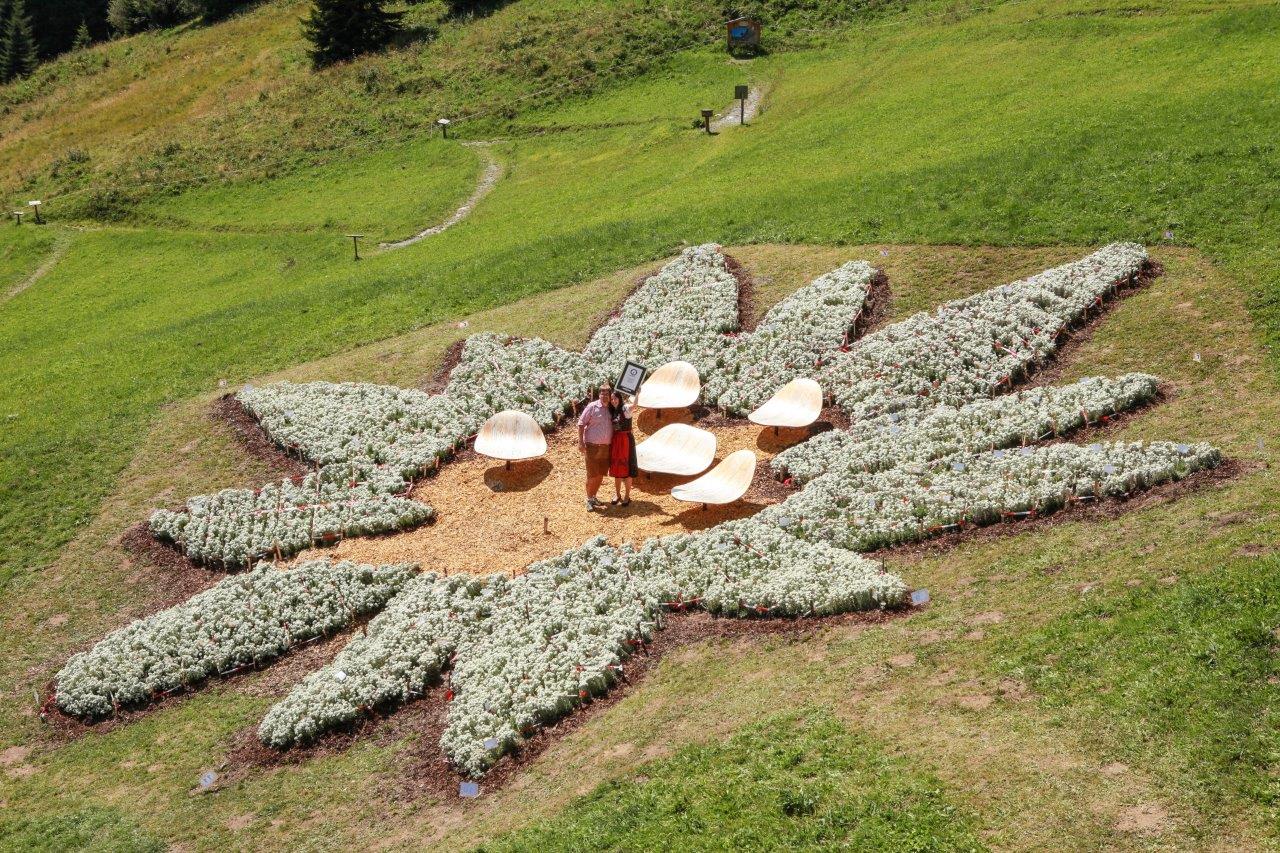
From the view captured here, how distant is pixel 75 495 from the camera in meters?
25.2

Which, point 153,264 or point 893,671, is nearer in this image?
point 893,671

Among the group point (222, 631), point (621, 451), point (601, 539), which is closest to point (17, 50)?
point (222, 631)

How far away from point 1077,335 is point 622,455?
33.4ft

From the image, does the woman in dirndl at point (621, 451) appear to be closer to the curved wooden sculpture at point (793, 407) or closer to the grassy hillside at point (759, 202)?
the curved wooden sculpture at point (793, 407)

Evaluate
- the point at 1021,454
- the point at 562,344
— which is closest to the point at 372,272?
the point at 562,344

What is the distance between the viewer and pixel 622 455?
2158 centimetres

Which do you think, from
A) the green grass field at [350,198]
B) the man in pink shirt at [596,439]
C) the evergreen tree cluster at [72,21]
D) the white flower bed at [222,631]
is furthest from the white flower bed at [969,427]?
the evergreen tree cluster at [72,21]

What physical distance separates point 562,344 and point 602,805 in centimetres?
1637

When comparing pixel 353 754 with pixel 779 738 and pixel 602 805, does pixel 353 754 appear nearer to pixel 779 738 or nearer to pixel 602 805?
pixel 602 805

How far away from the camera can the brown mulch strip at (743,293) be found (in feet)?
91.0

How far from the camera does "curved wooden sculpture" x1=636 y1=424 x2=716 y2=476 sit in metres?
22.3

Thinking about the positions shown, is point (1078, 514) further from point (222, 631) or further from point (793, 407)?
point (222, 631)

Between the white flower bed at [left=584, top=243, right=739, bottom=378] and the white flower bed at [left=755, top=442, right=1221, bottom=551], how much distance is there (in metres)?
7.00

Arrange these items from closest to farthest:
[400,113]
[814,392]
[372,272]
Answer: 1. [814,392]
2. [372,272]
3. [400,113]
